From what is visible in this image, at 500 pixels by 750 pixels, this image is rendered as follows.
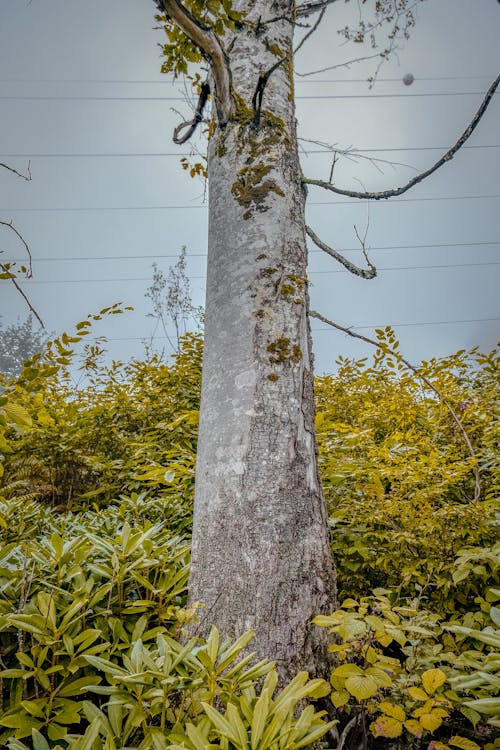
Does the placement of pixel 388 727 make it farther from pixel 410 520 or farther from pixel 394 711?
pixel 410 520

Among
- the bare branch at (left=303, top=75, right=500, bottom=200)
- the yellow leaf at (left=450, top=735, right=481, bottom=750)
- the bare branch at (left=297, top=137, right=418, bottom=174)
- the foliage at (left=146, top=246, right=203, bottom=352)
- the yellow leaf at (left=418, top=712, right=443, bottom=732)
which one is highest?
the foliage at (left=146, top=246, right=203, bottom=352)

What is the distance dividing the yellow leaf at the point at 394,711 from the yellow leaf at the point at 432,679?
0.08m

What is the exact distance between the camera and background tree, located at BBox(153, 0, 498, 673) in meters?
1.08

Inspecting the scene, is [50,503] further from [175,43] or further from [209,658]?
[175,43]

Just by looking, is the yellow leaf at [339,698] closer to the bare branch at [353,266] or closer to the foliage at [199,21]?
the bare branch at [353,266]

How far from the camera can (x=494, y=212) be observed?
40.6 meters

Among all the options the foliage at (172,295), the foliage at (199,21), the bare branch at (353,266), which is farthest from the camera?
the foliage at (172,295)

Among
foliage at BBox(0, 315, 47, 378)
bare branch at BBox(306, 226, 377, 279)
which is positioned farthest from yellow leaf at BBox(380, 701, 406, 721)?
foliage at BBox(0, 315, 47, 378)

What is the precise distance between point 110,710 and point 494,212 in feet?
167

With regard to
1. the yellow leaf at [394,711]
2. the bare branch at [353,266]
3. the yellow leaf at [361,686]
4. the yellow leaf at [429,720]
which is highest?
the bare branch at [353,266]

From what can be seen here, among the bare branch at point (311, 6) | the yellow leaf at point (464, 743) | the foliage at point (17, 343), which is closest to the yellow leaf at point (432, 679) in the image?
the yellow leaf at point (464, 743)

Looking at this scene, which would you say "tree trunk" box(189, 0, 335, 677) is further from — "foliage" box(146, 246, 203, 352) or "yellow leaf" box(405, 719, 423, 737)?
"foliage" box(146, 246, 203, 352)

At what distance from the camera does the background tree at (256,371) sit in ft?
3.55

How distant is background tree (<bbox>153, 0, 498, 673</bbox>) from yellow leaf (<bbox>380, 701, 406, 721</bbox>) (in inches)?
8.2
